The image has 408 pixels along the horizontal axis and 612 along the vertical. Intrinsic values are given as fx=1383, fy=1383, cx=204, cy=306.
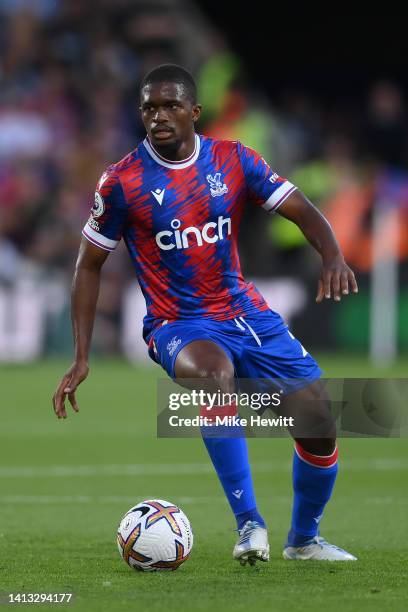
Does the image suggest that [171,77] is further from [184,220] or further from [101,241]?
[101,241]

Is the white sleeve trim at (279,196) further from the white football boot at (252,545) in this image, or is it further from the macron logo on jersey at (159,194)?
the white football boot at (252,545)

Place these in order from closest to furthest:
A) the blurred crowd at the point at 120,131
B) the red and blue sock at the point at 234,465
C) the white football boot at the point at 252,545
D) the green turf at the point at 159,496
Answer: the green turf at the point at 159,496 → the white football boot at the point at 252,545 → the red and blue sock at the point at 234,465 → the blurred crowd at the point at 120,131

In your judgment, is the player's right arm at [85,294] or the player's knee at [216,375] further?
the player's right arm at [85,294]

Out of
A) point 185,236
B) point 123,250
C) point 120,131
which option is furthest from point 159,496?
point 120,131

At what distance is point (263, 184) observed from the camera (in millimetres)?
6215

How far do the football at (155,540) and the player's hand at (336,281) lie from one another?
1131 millimetres

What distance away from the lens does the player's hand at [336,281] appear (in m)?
5.88

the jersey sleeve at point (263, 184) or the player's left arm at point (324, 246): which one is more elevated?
the jersey sleeve at point (263, 184)

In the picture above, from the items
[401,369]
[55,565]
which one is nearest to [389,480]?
[55,565]

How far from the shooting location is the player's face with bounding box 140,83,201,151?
19.6 feet

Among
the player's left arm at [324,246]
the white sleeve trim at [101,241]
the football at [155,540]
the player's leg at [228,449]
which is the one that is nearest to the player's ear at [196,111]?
the player's left arm at [324,246]

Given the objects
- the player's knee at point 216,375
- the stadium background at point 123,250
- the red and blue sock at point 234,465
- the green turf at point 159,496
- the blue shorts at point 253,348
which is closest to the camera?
the green turf at point 159,496

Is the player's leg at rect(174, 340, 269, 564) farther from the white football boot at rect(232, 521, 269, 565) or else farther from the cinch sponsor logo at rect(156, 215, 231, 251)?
the cinch sponsor logo at rect(156, 215, 231, 251)

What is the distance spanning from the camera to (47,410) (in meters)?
13.6
